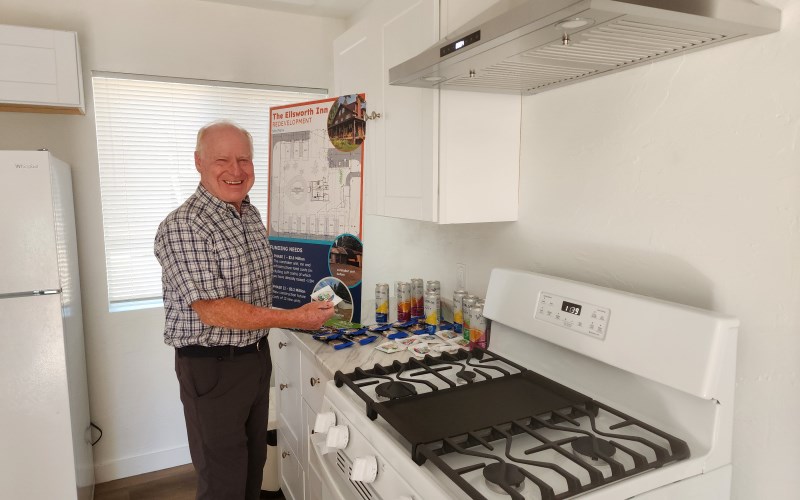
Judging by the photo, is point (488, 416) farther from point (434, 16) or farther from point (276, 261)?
point (276, 261)

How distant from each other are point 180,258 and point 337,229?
74 cm

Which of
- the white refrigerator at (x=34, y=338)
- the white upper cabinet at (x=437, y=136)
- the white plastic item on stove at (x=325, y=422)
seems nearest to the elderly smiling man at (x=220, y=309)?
the white plastic item on stove at (x=325, y=422)

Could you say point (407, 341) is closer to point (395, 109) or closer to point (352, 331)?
point (352, 331)

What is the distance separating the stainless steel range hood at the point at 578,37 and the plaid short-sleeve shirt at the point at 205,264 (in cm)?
81

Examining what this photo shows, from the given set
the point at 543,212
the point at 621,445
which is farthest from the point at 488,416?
the point at 543,212

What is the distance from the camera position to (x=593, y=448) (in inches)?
39.5

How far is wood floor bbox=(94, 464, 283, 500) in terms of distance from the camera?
2.62 meters

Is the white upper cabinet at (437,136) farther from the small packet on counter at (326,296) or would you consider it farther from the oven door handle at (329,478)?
the oven door handle at (329,478)

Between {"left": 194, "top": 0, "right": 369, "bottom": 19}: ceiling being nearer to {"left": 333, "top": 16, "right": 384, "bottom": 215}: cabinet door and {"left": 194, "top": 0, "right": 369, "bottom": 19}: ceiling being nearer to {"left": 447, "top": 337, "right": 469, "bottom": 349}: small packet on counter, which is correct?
{"left": 333, "top": 16, "right": 384, "bottom": 215}: cabinet door

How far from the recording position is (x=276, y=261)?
7.99ft

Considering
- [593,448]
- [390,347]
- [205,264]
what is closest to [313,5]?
[205,264]

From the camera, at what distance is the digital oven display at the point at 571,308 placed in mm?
1278

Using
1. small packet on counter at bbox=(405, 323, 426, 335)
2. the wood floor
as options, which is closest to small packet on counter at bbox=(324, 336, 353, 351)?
small packet on counter at bbox=(405, 323, 426, 335)

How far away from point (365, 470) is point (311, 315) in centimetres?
72
